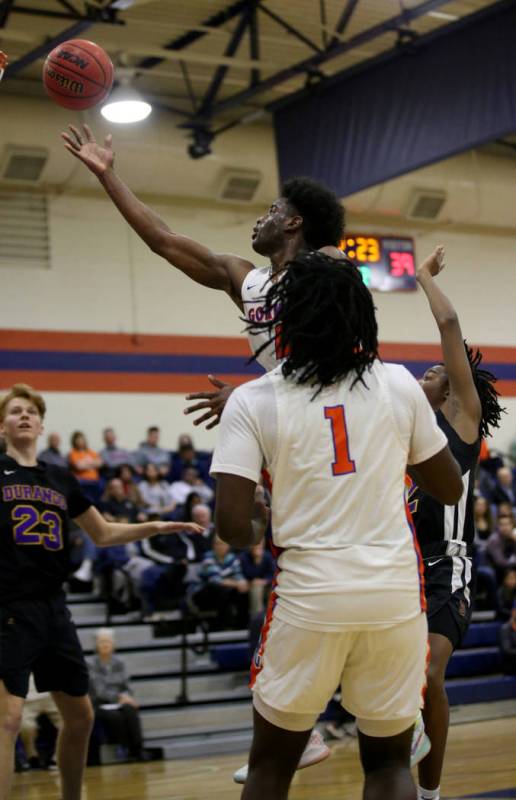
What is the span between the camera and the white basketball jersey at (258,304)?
4.06 metres

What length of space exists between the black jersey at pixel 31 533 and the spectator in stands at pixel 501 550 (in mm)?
9134

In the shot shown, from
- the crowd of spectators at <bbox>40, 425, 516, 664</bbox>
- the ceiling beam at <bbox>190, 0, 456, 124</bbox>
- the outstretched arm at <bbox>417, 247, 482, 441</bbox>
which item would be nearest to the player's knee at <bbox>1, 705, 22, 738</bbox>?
the outstretched arm at <bbox>417, 247, 482, 441</bbox>

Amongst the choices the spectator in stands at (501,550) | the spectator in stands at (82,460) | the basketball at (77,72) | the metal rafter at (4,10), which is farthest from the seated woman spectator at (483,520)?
the basketball at (77,72)

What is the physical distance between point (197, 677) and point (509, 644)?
331 cm

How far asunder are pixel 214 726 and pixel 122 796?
10.7 feet

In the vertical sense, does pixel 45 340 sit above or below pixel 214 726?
above

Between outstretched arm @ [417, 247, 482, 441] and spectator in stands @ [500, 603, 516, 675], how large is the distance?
26.5 feet

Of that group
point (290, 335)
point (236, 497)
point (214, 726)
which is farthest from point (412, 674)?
point (214, 726)

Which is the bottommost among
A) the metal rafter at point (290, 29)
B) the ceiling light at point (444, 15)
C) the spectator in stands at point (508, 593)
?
the spectator in stands at point (508, 593)

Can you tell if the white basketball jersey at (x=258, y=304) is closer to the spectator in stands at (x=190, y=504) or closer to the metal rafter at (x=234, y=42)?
the spectator in stands at (x=190, y=504)

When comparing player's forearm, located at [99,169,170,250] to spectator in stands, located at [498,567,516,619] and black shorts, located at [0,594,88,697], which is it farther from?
spectator in stands, located at [498,567,516,619]

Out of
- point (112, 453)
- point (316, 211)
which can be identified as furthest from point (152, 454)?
point (316, 211)

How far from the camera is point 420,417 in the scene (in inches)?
130

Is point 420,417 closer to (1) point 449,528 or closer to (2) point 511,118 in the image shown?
(1) point 449,528
